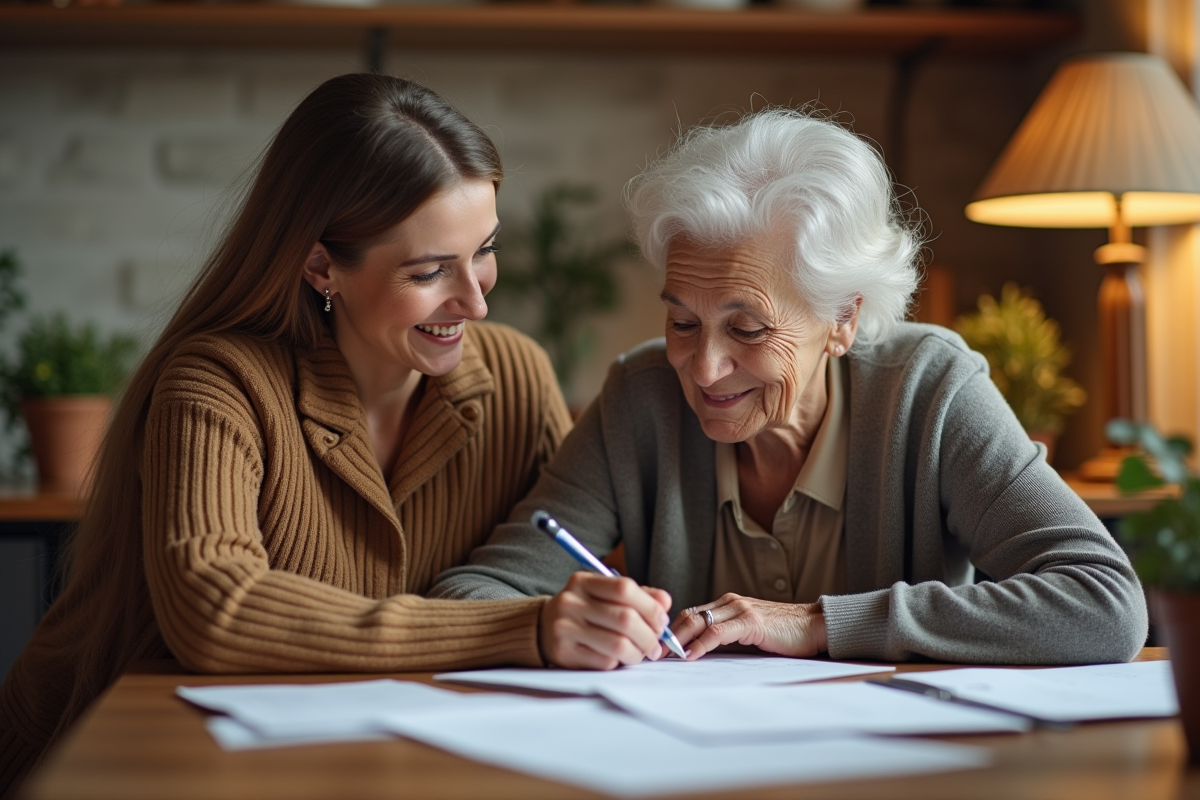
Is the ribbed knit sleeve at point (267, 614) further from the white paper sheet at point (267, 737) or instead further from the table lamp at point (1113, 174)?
the table lamp at point (1113, 174)

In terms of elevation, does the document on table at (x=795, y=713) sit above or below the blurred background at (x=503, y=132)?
below

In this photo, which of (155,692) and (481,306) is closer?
(155,692)

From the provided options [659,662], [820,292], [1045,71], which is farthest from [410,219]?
[1045,71]

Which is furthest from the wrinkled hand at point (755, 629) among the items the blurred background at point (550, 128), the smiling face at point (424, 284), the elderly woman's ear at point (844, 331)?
the blurred background at point (550, 128)

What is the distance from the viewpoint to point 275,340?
5.37 ft

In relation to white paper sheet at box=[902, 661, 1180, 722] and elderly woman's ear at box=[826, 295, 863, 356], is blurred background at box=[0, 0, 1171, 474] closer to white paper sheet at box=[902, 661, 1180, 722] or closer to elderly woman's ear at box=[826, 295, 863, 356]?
elderly woman's ear at box=[826, 295, 863, 356]

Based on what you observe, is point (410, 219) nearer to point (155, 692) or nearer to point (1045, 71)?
point (155, 692)

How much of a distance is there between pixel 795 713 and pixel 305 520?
0.78 m

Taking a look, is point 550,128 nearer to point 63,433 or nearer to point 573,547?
point 63,433

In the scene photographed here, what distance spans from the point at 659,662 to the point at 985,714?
37cm

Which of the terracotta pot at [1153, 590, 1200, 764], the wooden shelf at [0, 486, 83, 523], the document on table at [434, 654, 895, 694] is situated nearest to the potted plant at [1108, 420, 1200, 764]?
the terracotta pot at [1153, 590, 1200, 764]

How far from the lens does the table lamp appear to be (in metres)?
2.39

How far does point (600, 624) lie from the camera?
1238mm

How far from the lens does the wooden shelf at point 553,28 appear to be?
2.84 meters
